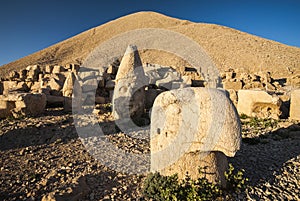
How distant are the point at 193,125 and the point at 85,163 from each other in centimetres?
275

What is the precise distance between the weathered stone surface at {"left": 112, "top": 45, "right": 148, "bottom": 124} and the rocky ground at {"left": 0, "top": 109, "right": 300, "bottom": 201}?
592 mm

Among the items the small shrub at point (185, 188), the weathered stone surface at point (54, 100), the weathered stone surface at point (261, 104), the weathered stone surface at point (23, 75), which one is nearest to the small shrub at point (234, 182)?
the small shrub at point (185, 188)

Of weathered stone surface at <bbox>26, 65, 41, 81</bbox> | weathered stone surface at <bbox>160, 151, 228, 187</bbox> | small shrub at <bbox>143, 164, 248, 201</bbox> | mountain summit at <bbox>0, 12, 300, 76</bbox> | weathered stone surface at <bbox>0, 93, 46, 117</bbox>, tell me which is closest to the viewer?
small shrub at <bbox>143, 164, 248, 201</bbox>

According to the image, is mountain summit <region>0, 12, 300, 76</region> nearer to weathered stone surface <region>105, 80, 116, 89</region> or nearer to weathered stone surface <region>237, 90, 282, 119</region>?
weathered stone surface <region>237, 90, 282, 119</region>

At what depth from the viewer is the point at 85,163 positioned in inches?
182

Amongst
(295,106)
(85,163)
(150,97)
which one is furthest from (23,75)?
(295,106)

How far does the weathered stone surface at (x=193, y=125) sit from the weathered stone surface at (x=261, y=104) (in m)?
6.32

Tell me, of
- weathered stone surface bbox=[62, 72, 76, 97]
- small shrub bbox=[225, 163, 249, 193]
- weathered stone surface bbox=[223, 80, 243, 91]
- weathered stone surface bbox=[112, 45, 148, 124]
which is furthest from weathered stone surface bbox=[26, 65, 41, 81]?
small shrub bbox=[225, 163, 249, 193]

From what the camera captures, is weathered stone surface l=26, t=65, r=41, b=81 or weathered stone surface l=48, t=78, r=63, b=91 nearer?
weathered stone surface l=48, t=78, r=63, b=91

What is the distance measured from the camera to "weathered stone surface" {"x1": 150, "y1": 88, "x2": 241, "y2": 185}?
9.59 ft

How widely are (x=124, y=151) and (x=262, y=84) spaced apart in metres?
15.4

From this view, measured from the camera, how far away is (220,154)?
137 inches

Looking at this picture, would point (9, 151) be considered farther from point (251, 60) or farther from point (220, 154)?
point (251, 60)

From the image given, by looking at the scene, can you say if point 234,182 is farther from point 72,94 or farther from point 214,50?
point 214,50
